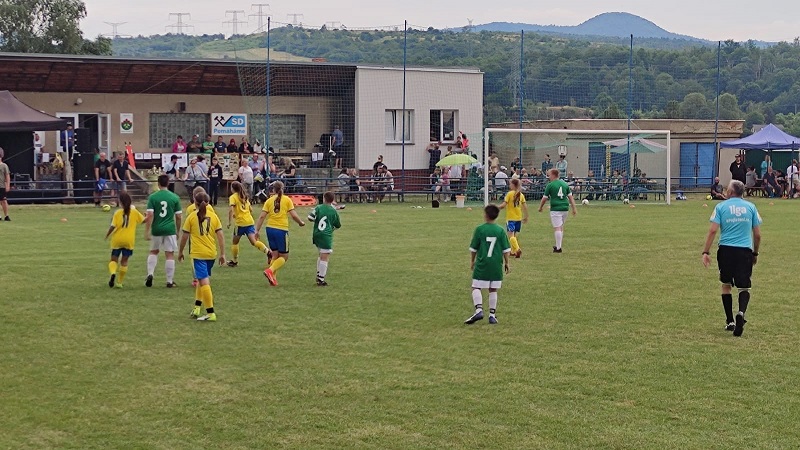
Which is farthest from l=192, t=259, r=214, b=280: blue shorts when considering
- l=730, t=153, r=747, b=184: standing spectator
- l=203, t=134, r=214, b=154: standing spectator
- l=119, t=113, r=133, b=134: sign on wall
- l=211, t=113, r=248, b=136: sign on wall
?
l=730, t=153, r=747, b=184: standing spectator

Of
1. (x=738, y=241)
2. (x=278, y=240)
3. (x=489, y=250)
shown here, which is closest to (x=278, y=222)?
(x=278, y=240)

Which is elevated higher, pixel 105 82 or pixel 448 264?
pixel 105 82

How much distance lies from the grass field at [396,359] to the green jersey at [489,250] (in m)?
0.69

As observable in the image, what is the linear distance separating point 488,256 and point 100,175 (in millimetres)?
23082

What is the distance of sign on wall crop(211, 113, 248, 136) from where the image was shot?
40.4m

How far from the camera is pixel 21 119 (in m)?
33.5

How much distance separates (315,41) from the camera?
146 feet

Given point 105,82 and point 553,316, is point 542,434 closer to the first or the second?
point 553,316

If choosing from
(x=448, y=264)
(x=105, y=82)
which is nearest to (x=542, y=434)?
(x=448, y=264)

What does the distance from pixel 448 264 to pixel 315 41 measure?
2623 centimetres

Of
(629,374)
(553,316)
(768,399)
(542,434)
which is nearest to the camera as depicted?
(542,434)

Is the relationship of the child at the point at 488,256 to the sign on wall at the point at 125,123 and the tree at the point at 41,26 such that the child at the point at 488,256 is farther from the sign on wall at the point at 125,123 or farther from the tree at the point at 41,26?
the tree at the point at 41,26

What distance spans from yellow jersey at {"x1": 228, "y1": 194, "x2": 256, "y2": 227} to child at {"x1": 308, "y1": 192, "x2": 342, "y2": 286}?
95.2 inches

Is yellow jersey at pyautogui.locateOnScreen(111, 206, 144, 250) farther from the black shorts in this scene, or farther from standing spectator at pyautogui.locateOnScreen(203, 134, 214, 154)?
standing spectator at pyautogui.locateOnScreen(203, 134, 214, 154)
